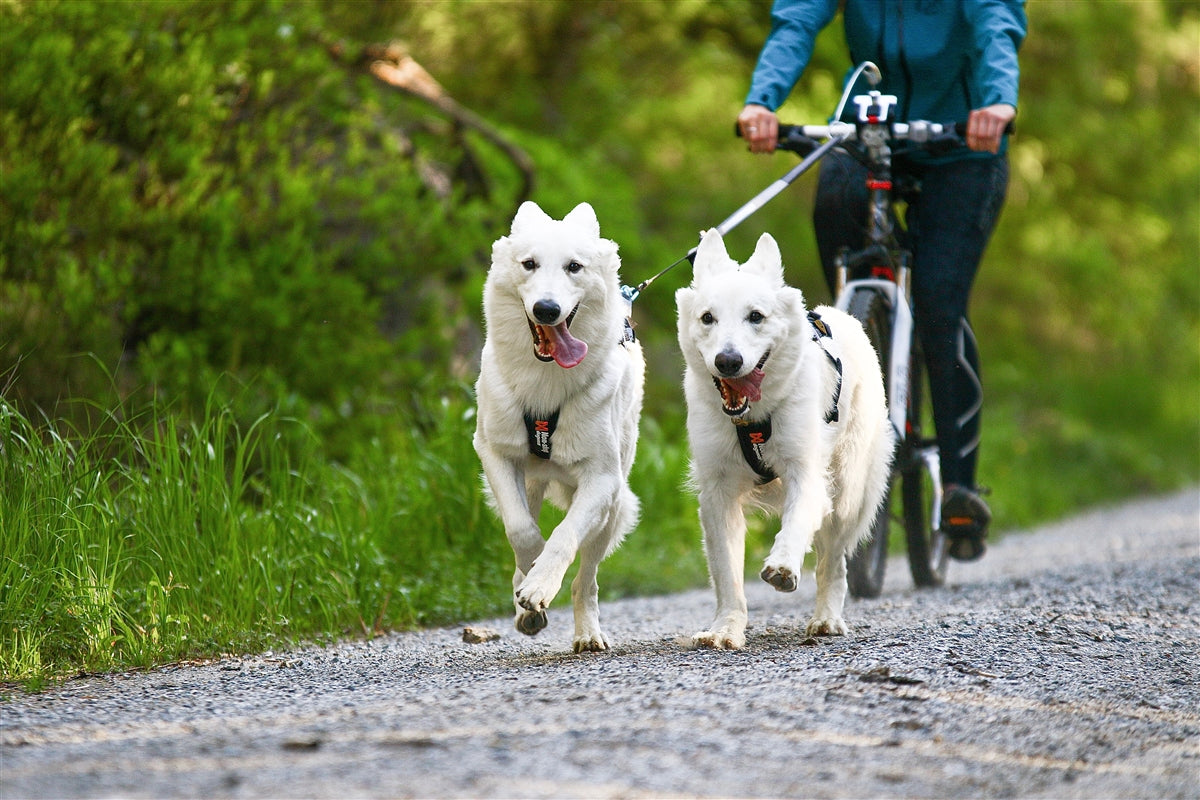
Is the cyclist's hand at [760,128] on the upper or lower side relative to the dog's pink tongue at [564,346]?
upper

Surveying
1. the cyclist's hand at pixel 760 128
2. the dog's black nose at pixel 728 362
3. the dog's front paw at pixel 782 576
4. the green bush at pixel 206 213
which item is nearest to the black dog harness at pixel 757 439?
the dog's black nose at pixel 728 362

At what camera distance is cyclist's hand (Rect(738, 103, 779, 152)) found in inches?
193

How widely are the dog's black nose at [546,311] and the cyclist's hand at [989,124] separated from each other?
191 centimetres

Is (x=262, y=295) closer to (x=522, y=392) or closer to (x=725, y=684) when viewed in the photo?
(x=522, y=392)

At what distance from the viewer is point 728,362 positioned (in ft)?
12.6

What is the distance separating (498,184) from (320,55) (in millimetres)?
2659

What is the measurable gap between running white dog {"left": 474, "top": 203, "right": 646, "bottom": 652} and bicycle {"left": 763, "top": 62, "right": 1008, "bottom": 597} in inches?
49.3

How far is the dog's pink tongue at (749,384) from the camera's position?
13.0ft

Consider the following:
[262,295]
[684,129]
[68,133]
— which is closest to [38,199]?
[68,133]

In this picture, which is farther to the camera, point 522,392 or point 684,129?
point 684,129

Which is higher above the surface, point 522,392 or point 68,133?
point 68,133

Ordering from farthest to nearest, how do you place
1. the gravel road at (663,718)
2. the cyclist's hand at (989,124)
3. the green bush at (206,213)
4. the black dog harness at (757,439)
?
the green bush at (206,213)
the cyclist's hand at (989,124)
the black dog harness at (757,439)
the gravel road at (663,718)

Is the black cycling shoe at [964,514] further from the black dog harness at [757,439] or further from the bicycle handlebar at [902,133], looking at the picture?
the bicycle handlebar at [902,133]

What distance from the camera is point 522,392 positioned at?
160 inches
